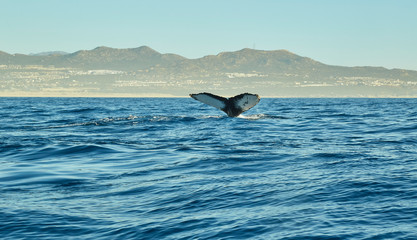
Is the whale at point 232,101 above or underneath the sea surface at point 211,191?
above

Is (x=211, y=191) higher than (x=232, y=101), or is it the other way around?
(x=232, y=101)

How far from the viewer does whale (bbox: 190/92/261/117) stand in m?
18.6

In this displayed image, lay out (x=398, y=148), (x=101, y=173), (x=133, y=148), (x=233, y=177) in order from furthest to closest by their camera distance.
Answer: (x=133, y=148) < (x=398, y=148) < (x=101, y=173) < (x=233, y=177)

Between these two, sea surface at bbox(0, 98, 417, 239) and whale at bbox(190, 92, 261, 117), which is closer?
sea surface at bbox(0, 98, 417, 239)

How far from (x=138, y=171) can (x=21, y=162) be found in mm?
2854

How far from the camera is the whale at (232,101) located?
18609 millimetres

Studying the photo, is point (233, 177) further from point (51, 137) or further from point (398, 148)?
point (51, 137)

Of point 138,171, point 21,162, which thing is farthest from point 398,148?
point 21,162

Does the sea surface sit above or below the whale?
below

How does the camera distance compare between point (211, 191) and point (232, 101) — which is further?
point (232, 101)

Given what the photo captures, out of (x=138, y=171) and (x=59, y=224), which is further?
(x=138, y=171)

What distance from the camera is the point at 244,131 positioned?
16812mm

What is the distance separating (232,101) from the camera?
20.6 m

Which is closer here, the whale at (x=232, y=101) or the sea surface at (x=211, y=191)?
the sea surface at (x=211, y=191)
